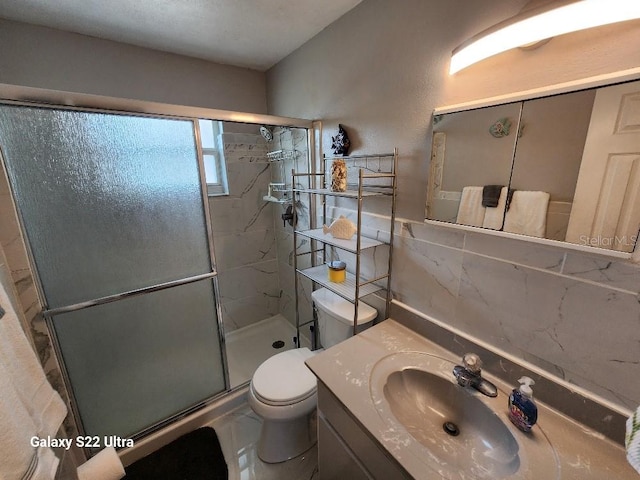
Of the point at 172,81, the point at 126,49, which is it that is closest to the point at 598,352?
the point at 172,81

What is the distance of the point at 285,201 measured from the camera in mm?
2143

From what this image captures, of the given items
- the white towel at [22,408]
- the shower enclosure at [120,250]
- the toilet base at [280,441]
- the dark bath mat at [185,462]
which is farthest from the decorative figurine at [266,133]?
the dark bath mat at [185,462]

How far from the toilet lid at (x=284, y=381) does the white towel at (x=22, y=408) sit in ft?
2.64

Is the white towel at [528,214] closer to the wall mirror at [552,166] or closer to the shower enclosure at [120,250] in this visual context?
the wall mirror at [552,166]

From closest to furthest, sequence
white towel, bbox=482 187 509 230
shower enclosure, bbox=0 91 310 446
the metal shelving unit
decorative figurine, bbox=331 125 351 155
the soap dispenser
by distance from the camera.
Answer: the soap dispenser → white towel, bbox=482 187 509 230 → shower enclosure, bbox=0 91 310 446 → the metal shelving unit → decorative figurine, bbox=331 125 351 155

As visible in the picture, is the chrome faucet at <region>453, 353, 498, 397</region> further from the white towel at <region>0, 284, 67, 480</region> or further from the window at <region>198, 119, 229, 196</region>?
the window at <region>198, 119, 229, 196</region>

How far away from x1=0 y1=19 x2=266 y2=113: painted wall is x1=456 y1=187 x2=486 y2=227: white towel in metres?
1.79

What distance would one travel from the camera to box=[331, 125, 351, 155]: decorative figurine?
139cm

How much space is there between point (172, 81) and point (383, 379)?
7.05ft

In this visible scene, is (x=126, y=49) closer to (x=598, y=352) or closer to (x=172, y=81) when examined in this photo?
(x=172, y=81)

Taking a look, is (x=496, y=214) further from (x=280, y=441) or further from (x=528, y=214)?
(x=280, y=441)

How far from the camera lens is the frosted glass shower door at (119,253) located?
3.44ft

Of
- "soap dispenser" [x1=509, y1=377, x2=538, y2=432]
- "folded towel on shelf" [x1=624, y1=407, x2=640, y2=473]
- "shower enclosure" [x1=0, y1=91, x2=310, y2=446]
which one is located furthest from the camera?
"shower enclosure" [x1=0, y1=91, x2=310, y2=446]

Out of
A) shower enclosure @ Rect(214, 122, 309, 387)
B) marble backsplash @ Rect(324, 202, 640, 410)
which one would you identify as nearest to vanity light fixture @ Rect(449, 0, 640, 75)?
marble backsplash @ Rect(324, 202, 640, 410)
